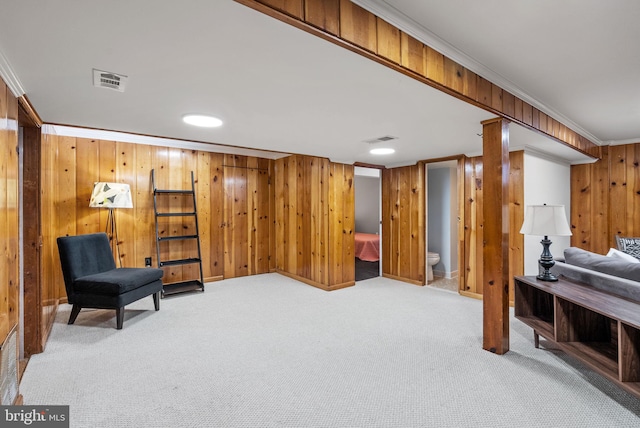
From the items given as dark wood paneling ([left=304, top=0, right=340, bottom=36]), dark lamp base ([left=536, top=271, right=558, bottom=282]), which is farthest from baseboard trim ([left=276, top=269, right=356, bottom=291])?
dark wood paneling ([left=304, top=0, right=340, bottom=36])

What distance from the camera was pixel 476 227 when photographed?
13.1ft

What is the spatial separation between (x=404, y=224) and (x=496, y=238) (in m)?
2.55

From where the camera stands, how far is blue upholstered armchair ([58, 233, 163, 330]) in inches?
110

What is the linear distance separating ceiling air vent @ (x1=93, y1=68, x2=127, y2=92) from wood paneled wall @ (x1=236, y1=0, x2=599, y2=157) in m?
1.12

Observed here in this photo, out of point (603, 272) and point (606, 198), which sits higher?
point (606, 198)

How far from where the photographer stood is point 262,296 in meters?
3.94

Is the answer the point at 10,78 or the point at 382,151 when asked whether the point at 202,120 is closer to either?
the point at 10,78

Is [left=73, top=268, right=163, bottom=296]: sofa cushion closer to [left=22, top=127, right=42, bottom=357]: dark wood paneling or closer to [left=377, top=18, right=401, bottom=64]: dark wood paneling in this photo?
[left=22, top=127, right=42, bottom=357]: dark wood paneling

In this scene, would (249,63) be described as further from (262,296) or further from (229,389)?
(262,296)

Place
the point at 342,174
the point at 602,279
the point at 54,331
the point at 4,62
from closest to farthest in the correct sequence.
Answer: the point at 4,62 < the point at 602,279 < the point at 54,331 < the point at 342,174

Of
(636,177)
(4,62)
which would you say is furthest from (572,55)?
(636,177)

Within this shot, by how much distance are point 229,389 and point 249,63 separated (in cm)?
193

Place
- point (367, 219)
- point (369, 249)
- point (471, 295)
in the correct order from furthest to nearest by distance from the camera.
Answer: point (367, 219)
point (369, 249)
point (471, 295)

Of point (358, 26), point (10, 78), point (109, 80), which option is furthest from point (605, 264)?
point (10, 78)
